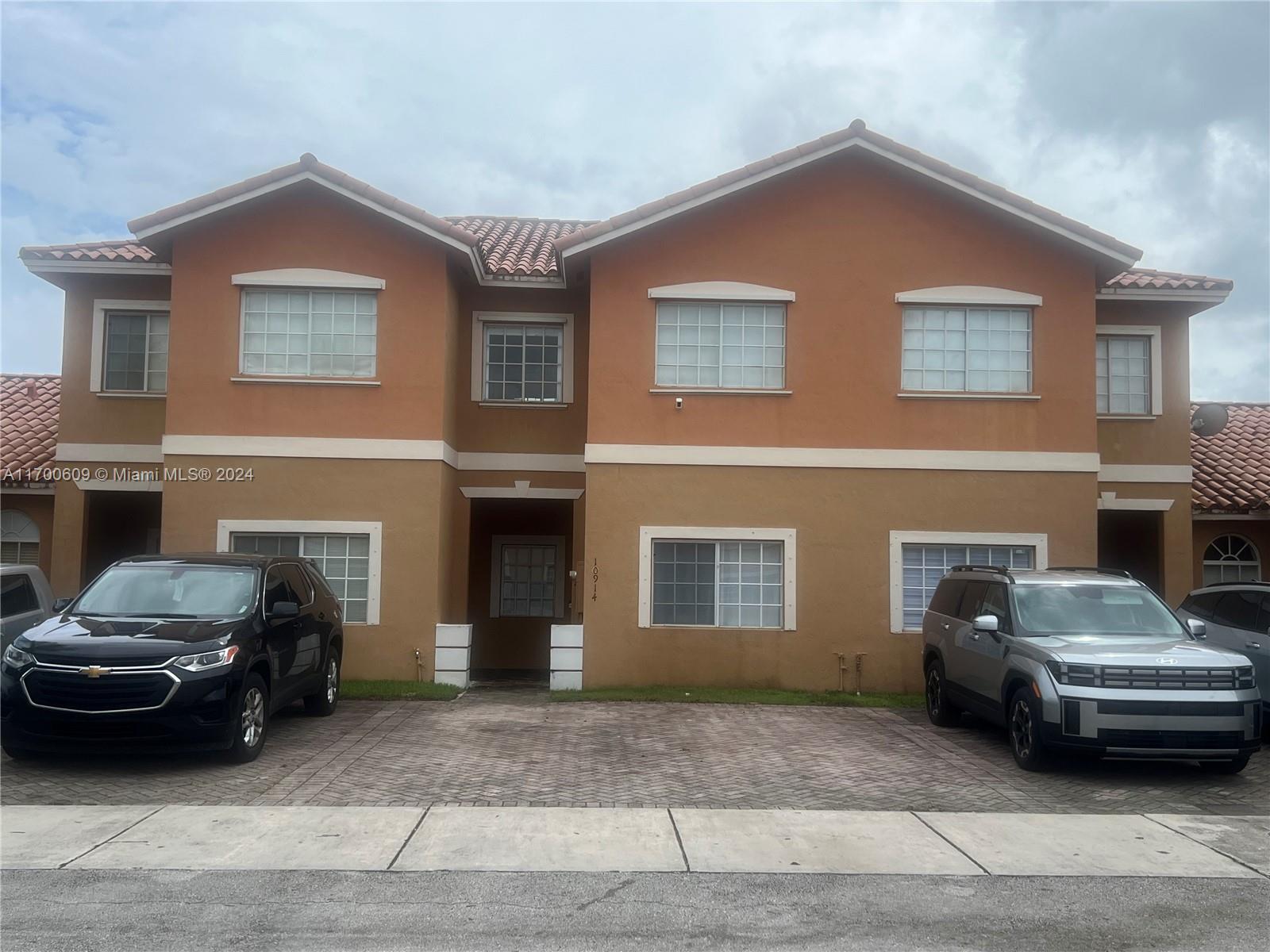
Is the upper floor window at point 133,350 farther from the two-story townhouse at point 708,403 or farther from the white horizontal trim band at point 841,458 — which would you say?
the white horizontal trim band at point 841,458

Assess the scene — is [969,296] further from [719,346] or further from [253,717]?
[253,717]

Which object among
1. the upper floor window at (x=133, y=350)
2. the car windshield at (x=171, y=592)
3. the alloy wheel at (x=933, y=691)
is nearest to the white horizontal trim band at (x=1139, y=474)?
the alloy wheel at (x=933, y=691)

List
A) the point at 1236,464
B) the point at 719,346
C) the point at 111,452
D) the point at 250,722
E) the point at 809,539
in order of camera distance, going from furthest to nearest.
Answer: the point at 1236,464 < the point at 111,452 < the point at 719,346 < the point at 809,539 < the point at 250,722

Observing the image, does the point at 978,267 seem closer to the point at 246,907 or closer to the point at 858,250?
the point at 858,250

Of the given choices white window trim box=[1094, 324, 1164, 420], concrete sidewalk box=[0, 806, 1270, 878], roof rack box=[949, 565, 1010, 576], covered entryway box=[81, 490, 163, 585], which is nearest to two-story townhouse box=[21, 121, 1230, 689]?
white window trim box=[1094, 324, 1164, 420]

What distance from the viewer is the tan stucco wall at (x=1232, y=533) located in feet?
60.1

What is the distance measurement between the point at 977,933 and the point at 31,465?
1678 centimetres

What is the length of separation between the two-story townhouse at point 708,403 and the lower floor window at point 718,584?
32mm

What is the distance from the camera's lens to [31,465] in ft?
58.9

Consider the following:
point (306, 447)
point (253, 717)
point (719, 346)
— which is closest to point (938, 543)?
point (719, 346)

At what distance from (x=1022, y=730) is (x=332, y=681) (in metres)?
7.40

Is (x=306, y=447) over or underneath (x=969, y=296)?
underneath

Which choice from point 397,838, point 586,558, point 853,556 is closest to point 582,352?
point 586,558

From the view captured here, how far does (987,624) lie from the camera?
10805 mm
